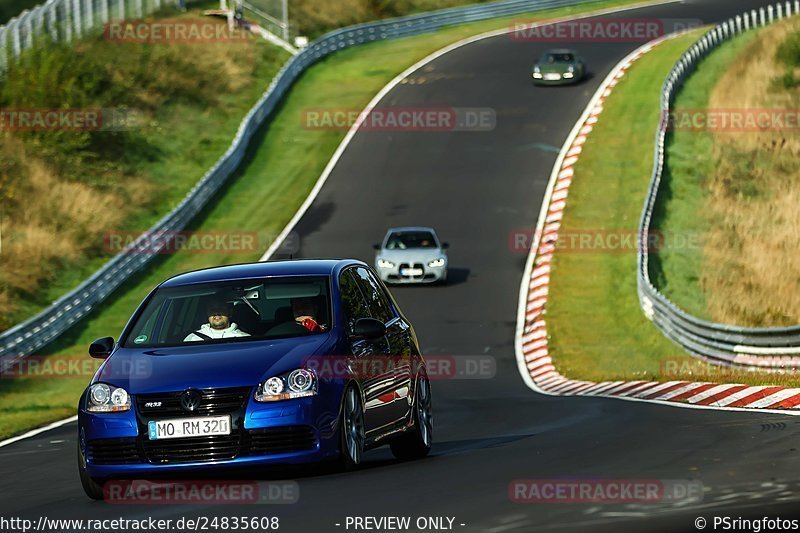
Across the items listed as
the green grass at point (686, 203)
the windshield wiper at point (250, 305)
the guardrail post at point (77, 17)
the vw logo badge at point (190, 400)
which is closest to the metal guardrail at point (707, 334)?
the green grass at point (686, 203)

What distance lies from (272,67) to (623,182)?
18.8 metres

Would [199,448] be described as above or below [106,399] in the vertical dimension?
below

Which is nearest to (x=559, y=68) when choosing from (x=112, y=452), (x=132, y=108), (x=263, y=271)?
(x=132, y=108)

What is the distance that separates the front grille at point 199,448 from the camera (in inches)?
373

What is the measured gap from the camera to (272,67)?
55.2 m

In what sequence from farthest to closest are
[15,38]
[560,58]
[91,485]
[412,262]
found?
[560,58]
[15,38]
[412,262]
[91,485]

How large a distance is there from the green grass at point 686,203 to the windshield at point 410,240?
5.18m

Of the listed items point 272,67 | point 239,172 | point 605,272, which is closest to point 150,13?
point 272,67

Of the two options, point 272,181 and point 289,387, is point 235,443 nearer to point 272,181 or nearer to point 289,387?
point 289,387

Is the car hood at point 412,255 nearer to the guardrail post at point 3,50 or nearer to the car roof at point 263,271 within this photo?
the guardrail post at point 3,50

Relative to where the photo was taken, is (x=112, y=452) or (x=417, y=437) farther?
(x=417, y=437)

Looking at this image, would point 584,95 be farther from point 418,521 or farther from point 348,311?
point 418,521

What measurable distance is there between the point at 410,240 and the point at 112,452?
24624mm

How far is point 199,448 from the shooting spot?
9.50 meters
